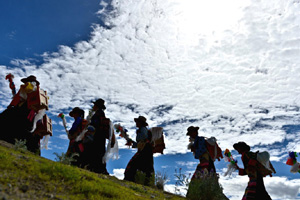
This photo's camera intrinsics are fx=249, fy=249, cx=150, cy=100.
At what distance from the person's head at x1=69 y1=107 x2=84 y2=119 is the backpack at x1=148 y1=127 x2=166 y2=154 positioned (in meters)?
2.56

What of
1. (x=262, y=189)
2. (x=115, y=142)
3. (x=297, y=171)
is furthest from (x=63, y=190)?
(x=297, y=171)

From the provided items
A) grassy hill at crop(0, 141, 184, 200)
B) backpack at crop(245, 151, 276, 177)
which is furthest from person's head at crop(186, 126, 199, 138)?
grassy hill at crop(0, 141, 184, 200)

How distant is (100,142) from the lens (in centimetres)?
834

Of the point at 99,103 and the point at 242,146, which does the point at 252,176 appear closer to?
the point at 242,146

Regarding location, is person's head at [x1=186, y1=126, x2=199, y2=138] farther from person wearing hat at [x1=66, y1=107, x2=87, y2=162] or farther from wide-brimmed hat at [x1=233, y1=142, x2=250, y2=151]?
person wearing hat at [x1=66, y1=107, x2=87, y2=162]

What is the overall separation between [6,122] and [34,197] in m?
5.05

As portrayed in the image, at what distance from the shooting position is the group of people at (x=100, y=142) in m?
7.22

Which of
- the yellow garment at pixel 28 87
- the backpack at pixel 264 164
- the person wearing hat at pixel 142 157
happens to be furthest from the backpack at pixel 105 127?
the backpack at pixel 264 164

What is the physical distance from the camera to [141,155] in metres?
8.82

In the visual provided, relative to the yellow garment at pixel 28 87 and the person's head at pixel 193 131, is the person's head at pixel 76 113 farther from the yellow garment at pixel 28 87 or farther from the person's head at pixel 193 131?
the person's head at pixel 193 131

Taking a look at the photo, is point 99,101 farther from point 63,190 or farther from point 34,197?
point 34,197

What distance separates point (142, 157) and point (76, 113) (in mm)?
2835

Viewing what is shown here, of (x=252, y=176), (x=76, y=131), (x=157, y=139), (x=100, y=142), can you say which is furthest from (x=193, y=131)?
(x=76, y=131)

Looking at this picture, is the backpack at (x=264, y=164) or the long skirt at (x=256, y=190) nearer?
the long skirt at (x=256, y=190)
